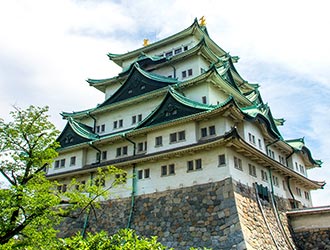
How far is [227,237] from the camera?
65.1ft

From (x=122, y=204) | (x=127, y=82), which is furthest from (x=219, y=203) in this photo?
(x=127, y=82)

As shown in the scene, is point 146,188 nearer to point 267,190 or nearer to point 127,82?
point 267,190

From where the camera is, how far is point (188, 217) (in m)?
22.1

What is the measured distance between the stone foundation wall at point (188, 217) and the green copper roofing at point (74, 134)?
8.22 meters

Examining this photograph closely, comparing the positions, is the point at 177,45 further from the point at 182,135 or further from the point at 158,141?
the point at 182,135

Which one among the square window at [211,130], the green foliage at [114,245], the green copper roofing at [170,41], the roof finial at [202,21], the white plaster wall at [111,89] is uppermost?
the roof finial at [202,21]

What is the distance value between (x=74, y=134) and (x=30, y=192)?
1795 cm

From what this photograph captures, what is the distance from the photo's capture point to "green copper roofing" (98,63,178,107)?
30219mm

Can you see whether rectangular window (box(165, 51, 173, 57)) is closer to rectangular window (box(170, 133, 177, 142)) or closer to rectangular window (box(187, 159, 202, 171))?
rectangular window (box(170, 133, 177, 142))

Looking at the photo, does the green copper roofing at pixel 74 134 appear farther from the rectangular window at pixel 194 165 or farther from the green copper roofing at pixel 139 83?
the rectangular window at pixel 194 165

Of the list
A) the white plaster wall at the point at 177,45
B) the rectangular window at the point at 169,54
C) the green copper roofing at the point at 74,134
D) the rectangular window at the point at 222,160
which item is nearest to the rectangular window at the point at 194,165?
the rectangular window at the point at 222,160

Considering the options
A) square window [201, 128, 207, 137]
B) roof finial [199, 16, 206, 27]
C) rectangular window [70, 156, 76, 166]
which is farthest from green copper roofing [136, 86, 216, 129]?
roof finial [199, 16, 206, 27]

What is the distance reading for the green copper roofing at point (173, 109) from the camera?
2479 centimetres

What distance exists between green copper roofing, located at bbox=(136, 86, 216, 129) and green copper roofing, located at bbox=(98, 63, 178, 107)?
365 centimetres
